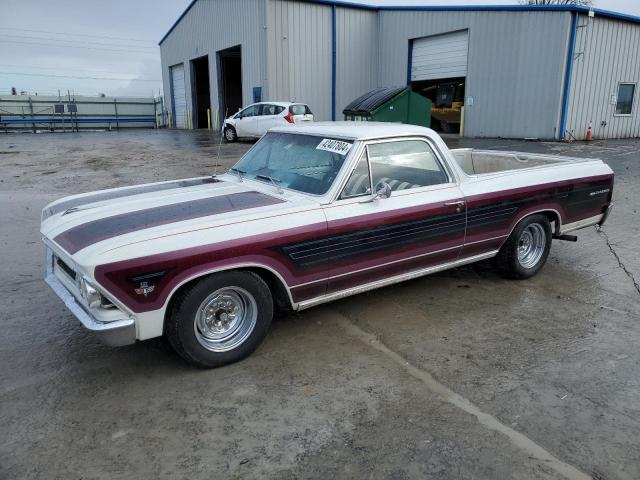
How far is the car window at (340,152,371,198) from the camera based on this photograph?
384 centimetres

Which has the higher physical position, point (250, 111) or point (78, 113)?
point (78, 113)

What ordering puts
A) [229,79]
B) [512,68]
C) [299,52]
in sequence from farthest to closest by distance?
[229,79] → [299,52] → [512,68]

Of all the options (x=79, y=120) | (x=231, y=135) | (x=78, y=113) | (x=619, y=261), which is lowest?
(x=619, y=261)

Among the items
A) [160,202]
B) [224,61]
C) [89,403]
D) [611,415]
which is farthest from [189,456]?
[224,61]

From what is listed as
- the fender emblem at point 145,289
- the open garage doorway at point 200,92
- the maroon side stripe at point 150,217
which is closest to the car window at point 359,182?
the maroon side stripe at point 150,217

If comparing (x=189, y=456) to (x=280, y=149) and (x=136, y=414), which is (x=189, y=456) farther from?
(x=280, y=149)

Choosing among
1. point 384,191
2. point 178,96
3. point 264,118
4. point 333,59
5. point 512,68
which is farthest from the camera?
point 178,96

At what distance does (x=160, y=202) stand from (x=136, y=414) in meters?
1.52

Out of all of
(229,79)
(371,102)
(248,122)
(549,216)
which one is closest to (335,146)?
(549,216)

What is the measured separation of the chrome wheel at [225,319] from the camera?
333cm

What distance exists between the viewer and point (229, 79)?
101 ft

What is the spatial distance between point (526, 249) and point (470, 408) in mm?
2599

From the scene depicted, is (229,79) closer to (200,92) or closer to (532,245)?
(200,92)

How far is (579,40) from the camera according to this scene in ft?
57.7
